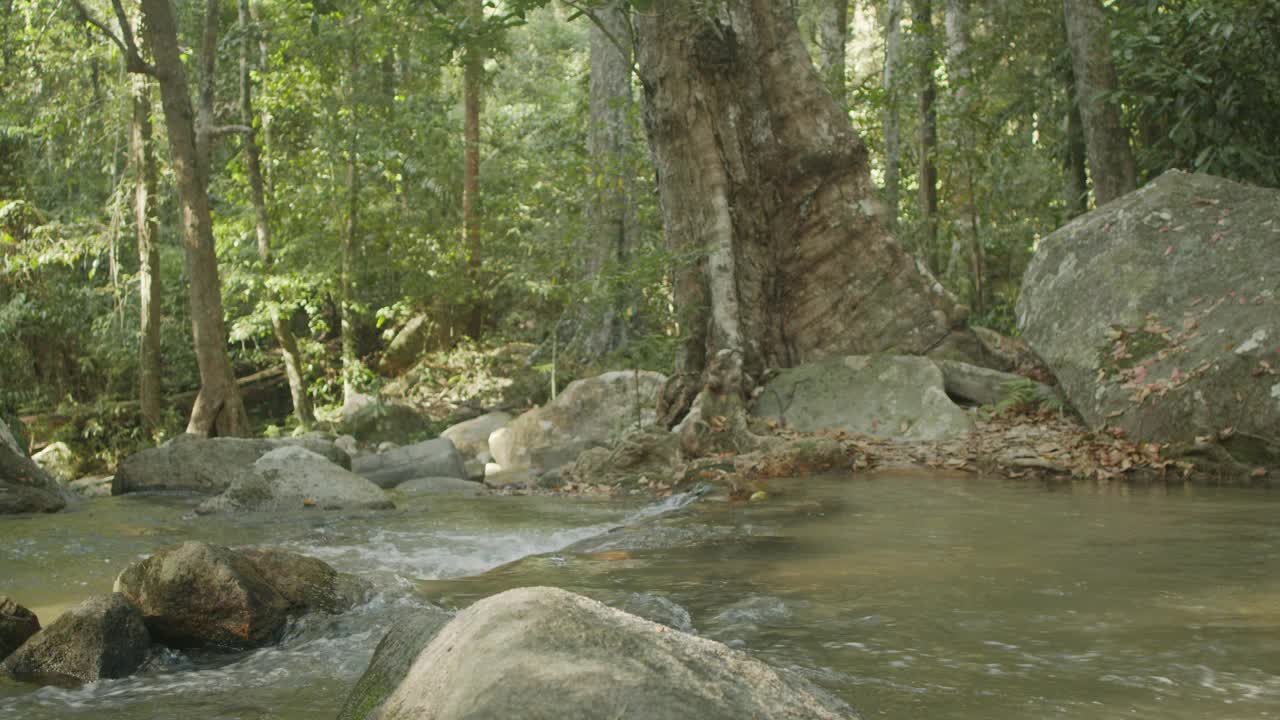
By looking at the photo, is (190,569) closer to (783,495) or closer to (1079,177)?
(783,495)

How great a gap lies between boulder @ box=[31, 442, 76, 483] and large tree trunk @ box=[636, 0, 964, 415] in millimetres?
9272

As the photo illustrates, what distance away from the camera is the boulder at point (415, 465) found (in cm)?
1088

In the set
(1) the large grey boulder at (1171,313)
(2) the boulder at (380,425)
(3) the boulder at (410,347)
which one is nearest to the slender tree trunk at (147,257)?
(2) the boulder at (380,425)

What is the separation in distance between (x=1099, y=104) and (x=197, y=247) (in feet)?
34.1

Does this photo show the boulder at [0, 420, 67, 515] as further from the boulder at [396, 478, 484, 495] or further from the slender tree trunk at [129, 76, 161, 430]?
the slender tree trunk at [129, 76, 161, 430]

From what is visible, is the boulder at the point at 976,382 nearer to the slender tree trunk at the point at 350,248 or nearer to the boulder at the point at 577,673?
the boulder at the point at 577,673

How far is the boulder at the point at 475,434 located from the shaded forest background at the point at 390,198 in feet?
3.04

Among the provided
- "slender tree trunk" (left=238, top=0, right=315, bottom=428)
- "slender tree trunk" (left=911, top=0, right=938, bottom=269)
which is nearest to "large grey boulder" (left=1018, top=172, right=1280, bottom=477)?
"slender tree trunk" (left=911, top=0, right=938, bottom=269)

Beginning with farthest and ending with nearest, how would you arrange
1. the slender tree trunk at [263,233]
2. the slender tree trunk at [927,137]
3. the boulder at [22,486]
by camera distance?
the slender tree trunk at [263,233] → the slender tree trunk at [927,137] → the boulder at [22,486]

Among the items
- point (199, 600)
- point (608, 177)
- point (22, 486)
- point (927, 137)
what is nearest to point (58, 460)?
point (22, 486)

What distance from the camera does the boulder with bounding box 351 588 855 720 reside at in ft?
7.07

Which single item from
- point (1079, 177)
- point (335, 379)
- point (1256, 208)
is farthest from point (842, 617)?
point (335, 379)

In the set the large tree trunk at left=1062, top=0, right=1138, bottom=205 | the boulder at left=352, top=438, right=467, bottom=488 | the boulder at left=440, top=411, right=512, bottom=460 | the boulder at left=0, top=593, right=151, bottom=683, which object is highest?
the large tree trunk at left=1062, top=0, right=1138, bottom=205

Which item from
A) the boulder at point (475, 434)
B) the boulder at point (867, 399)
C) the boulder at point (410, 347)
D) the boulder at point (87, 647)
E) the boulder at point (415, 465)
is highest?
the boulder at point (410, 347)
